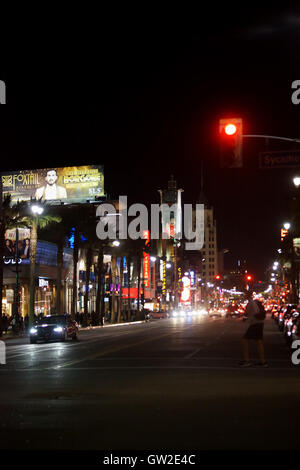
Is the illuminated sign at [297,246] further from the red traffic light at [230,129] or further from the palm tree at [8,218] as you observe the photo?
the red traffic light at [230,129]

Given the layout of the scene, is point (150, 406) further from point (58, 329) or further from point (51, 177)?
point (51, 177)

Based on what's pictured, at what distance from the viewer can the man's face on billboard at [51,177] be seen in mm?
89438

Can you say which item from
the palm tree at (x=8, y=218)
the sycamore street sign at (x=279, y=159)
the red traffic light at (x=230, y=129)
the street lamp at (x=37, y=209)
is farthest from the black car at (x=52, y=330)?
the red traffic light at (x=230, y=129)

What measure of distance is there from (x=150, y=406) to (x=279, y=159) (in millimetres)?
10228

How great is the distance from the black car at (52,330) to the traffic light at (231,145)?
21761 mm

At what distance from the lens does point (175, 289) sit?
173000 mm

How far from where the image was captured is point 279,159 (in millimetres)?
19953

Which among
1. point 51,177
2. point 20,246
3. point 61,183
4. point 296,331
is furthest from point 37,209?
point 51,177

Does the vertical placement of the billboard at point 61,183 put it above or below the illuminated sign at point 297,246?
above

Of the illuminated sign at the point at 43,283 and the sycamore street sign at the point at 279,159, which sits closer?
the sycamore street sign at the point at 279,159

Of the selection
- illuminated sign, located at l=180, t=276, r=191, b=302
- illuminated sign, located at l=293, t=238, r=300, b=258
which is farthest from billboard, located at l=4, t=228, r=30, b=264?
illuminated sign, located at l=180, t=276, r=191, b=302

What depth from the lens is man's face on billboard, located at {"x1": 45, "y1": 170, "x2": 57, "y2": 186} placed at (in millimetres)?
89438

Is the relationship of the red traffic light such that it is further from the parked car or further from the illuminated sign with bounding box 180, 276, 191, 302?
the illuminated sign with bounding box 180, 276, 191, 302
